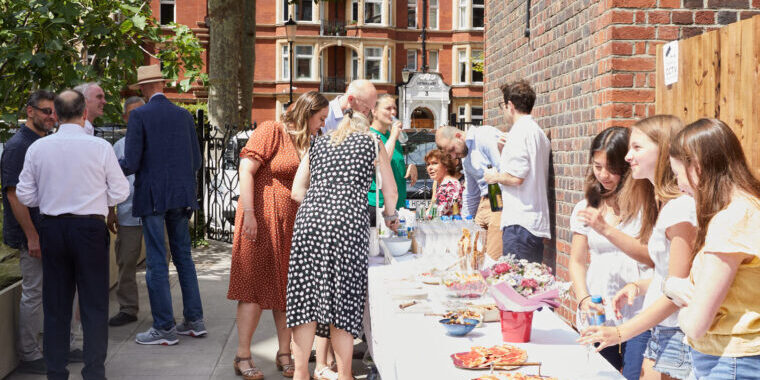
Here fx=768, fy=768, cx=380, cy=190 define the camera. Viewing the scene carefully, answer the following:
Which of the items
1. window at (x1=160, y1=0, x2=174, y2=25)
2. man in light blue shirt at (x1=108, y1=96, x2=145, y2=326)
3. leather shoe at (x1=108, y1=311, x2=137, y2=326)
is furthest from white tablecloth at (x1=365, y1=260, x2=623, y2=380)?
window at (x1=160, y1=0, x2=174, y2=25)

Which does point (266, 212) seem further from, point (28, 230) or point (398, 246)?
point (28, 230)

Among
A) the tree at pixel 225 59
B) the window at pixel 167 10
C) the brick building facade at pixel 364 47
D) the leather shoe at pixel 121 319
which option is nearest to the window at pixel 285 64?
the brick building facade at pixel 364 47

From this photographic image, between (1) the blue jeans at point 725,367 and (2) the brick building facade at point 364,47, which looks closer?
(1) the blue jeans at point 725,367

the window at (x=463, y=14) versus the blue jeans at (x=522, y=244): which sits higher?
the window at (x=463, y=14)

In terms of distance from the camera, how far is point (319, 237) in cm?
457

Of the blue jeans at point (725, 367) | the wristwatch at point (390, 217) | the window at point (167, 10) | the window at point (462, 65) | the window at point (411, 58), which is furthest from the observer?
the window at point (411, 58)

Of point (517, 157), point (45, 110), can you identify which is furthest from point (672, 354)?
point (45, 110)

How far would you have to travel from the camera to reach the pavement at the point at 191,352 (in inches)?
223

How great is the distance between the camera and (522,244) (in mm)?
5703

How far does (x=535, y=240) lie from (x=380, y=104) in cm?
155

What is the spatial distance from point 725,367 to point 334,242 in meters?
2.48

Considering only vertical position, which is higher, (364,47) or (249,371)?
(364,47)

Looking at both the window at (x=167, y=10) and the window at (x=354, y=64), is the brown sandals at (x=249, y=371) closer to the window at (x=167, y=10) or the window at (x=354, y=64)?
the window at (x=167, y=10)

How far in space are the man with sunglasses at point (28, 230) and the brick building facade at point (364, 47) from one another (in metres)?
41.6
